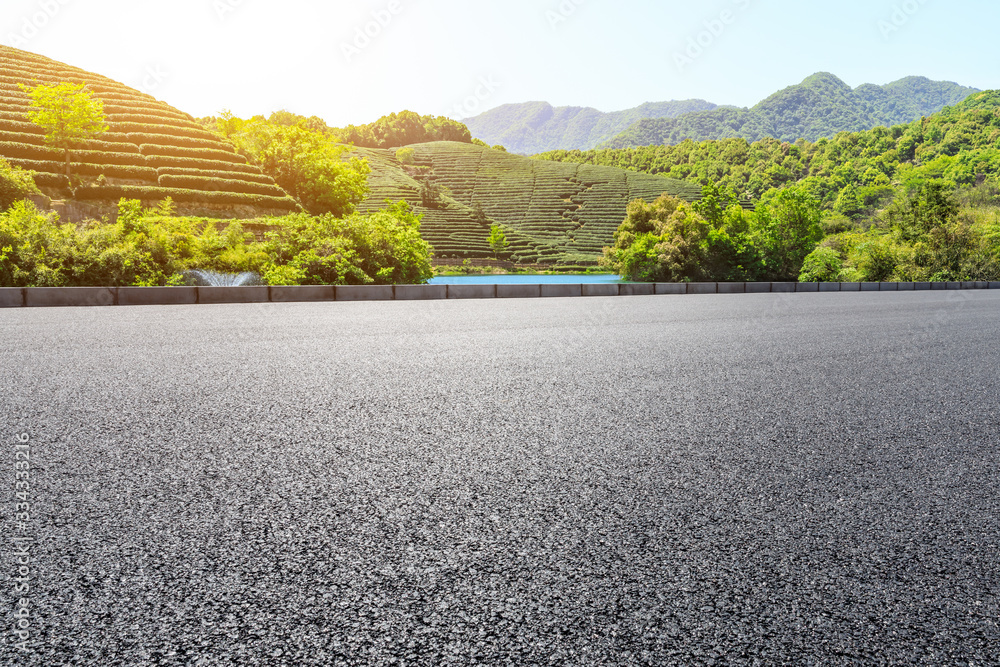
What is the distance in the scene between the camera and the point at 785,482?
305cm

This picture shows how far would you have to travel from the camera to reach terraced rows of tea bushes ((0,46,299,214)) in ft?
138

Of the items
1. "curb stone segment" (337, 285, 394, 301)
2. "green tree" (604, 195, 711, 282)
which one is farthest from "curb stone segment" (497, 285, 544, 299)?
"green tree" (604, 195, 711, 282)

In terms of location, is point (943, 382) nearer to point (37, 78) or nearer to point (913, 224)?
point (913, 224)

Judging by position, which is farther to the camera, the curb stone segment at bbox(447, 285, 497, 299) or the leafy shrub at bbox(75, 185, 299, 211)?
the leafy shrub at bbox(75, 185, 299, 211)

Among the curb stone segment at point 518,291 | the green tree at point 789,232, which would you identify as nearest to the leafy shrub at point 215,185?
the green tree at point 789,232

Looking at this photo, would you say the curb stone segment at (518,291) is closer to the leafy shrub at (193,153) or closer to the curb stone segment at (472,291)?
the curb stone segment at (472,291)

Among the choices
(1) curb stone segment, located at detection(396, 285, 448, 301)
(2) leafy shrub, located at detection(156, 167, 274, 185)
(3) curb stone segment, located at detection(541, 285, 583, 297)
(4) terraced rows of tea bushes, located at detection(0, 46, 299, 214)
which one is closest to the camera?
(1) curb stone segment, located at detection(396, 285, 448, 301)

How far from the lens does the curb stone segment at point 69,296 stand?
12.5 m

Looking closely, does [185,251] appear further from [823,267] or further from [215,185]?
[215,185]

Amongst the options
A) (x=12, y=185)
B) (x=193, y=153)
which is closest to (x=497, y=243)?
(x=193, y=153)

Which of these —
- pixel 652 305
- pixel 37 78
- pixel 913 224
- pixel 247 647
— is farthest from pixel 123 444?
pixel 37 78

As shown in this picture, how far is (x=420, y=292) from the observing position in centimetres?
1631

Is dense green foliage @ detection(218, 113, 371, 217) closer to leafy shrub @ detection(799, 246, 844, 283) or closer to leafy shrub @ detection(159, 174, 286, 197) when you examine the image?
leafy shrub @ detection(159, 174, 286, 197)

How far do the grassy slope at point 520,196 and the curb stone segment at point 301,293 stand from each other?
47656 mm
